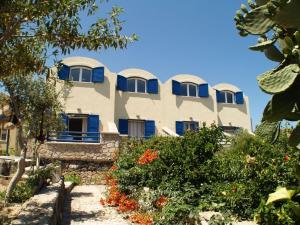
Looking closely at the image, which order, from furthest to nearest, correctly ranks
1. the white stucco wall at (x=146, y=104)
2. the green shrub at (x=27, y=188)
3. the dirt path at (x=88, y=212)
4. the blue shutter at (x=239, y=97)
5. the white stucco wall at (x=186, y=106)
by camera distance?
the blue shutter at (x=239, y=97) → the white stucco wall at (x=186, y=106) → the white stucco wall at (x=146, y=104) → the green shrub at (x=27, y=188) → the dirt path at (x=88, y=212)

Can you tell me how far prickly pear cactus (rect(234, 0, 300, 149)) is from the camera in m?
1.65

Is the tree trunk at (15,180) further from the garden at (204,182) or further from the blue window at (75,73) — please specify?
the blue window at (75,73)

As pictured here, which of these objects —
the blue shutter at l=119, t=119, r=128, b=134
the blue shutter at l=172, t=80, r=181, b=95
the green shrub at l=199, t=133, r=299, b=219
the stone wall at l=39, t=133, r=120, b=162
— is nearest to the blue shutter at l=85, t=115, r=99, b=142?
the blue shutter at l=119, t=119, r=128, b=134

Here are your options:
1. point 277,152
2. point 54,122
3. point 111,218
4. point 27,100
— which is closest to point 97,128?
point 54,122

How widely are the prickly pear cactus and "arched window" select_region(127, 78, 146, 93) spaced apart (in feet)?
75.3

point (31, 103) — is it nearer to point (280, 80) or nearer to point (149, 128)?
point (280, 80)

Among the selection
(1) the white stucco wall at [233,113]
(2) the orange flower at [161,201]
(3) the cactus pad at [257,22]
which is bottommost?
(2) the orange flower at [161,201]

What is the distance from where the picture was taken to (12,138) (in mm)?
24281

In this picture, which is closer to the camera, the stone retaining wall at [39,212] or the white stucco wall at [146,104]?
the stone retaining wall at [39,212]

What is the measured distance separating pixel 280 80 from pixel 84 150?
17539 mm

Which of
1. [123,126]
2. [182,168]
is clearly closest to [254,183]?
[182,168]

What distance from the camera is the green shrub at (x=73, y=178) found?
16.8m

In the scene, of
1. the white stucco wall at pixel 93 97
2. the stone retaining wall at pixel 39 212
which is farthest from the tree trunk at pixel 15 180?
the white stucco wall at pixel 93 97

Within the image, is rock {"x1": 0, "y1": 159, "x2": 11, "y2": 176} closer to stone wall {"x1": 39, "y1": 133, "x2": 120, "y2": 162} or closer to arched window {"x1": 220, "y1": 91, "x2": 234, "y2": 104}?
stone wall {"x1": 39, "y1": 133, "x2": 120, "y2": 162}
